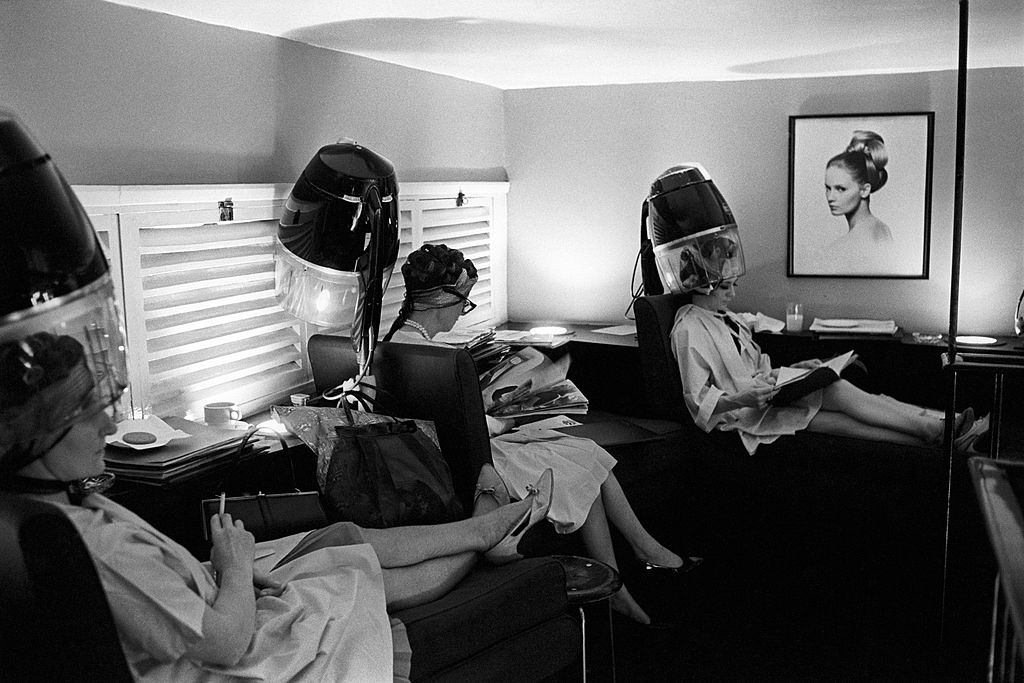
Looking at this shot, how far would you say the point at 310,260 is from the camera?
3303mm

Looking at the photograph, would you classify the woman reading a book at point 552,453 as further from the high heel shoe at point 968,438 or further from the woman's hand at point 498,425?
the high heel shoe at point 968,438

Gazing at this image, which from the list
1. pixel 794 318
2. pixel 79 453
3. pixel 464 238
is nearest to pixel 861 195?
pixel 794 318

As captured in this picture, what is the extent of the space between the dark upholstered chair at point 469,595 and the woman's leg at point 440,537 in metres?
0.09

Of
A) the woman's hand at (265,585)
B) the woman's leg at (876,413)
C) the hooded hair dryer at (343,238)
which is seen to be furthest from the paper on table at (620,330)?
the woman's hand at (265,585)

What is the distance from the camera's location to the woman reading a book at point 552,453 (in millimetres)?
3381

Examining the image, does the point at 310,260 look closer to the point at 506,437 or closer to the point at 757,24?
the point at 506,437

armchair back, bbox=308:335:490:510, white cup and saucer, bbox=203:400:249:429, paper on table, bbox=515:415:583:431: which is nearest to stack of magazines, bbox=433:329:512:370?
paper on table, bbox=515:415:583:431

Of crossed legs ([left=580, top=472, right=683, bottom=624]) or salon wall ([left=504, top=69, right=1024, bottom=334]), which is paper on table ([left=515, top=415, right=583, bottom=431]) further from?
salon wall ([left=504, top=69, right=1024, bottom=334])

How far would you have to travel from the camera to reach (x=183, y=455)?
2.64 meters

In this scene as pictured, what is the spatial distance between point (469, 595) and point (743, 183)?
3513 mm

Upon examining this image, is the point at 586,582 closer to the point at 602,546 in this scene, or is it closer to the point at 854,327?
the point at 602,546

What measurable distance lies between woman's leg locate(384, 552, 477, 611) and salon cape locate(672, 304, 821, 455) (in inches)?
74.9

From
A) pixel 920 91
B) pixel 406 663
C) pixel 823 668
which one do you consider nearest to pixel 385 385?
pixel 406 663

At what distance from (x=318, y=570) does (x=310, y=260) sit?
53.0 inches
